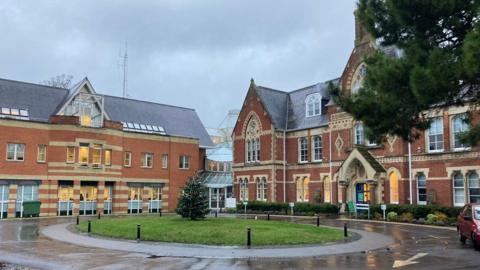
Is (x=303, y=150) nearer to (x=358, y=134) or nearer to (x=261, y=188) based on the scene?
(x=261, y=188)

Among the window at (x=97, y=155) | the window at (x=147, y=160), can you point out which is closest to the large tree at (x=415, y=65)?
the window at (x=97, y=155)

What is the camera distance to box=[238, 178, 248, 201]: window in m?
49.0

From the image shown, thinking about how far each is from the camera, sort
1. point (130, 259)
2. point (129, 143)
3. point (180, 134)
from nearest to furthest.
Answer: point (130, 259)
point (129, 143)
point (180, 134)

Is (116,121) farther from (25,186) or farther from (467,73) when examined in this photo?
(467,73)

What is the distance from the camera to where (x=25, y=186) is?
39.4 metres

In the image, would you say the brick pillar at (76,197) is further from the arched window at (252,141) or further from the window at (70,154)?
the arched window at (252,141)

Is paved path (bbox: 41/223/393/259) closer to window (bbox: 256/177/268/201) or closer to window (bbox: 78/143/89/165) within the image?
window (bbox: 78/143/89/165)

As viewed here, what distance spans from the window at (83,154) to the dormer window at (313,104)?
20572 mm

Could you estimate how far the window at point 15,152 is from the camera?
38719 millimetres

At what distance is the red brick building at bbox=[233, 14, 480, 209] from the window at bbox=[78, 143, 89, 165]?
15.6 meters

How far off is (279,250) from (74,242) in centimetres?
875

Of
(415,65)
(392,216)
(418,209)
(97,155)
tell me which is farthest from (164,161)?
(415,65)

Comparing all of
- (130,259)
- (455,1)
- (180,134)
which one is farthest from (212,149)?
(455,1)

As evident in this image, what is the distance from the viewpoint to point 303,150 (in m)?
44.8
